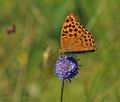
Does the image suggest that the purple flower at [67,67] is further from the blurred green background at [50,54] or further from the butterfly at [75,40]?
the blurred green background at [50,54]

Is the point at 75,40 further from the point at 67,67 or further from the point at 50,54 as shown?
the point at 50,54

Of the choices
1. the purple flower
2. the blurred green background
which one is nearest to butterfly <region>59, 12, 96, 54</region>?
the purple flower

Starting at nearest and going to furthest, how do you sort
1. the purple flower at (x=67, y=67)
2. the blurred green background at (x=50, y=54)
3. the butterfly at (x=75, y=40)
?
the butterfly at (x=75, y=40) → the purple flower at (x=67, y=67) → the blurred green background at (x=50, y=54)

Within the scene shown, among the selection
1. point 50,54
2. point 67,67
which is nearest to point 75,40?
point 67,67

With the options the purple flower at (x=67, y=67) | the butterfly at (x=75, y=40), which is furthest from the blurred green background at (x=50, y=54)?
the butterfly at (x=75, y=40)

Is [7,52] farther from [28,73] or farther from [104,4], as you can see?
[104,4]

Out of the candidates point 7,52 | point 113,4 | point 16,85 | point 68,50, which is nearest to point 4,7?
point 7,52
